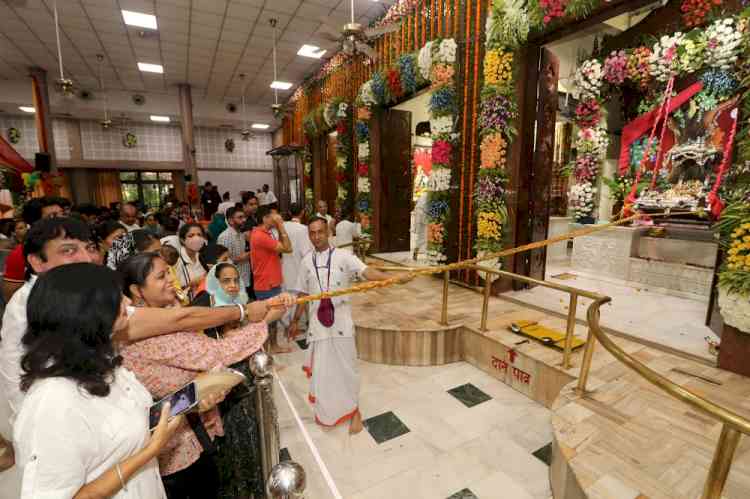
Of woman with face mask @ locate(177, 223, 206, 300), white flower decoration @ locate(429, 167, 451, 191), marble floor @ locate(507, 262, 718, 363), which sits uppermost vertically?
white flower decoration @ locate(429, 167, 451, 191)

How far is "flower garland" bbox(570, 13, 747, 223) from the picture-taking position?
A: 372 cm

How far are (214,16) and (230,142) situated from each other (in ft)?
30.5

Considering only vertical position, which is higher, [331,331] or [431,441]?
[331,331]

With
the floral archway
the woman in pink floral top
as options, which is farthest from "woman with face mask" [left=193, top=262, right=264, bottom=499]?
the floral archway

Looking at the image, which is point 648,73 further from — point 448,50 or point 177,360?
point 177,360

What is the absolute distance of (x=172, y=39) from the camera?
26.1 feet

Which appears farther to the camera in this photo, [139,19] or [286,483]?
[139,19]

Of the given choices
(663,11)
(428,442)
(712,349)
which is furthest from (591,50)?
(428,442)

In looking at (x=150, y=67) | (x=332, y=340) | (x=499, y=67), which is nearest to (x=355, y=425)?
(x=332, y=340)

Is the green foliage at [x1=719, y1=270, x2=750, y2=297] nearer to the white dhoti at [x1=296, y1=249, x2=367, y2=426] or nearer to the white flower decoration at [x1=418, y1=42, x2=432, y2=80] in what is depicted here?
the white dhoti at [x1=296, y1=249, x2=367, y2=426]

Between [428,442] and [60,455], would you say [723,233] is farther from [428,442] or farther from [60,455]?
[60,455]

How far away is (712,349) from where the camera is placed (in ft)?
10.4

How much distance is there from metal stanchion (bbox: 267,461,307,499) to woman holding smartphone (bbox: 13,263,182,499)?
386 mm

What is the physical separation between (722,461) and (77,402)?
6.79 feet
